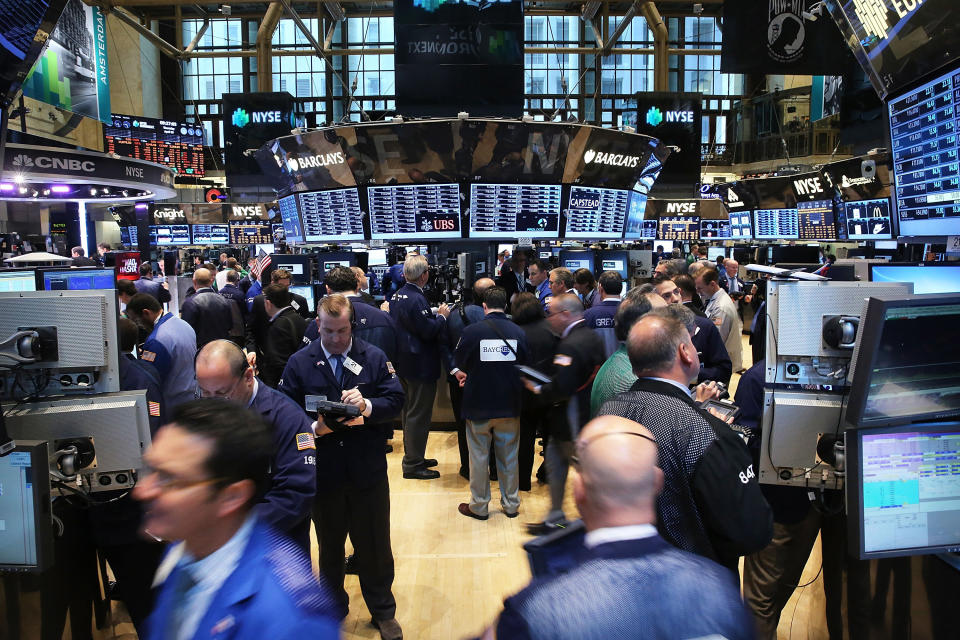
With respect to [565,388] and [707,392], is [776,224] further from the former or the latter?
[707,392]

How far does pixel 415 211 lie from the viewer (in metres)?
8.71

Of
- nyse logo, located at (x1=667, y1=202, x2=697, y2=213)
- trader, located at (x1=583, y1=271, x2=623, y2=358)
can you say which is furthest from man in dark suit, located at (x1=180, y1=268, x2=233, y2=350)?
nyse logo, located at (x1=667, y1=202, x2=697, y2=213)

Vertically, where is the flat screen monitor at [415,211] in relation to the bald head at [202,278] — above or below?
above

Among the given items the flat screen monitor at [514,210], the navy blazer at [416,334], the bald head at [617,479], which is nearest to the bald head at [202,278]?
the navy blazer at [416,334]

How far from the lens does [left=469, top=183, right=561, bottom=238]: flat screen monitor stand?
8.70 m

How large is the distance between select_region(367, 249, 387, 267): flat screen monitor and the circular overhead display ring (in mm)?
4523

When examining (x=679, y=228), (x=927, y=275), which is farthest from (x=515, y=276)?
(x=679, y=228)

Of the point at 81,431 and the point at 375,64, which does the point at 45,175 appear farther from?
the point at 375,64

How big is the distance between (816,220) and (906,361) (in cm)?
1219

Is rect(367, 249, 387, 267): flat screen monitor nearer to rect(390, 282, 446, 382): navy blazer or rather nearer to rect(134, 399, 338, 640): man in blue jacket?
rect(390, 282, 446, 382): navy blazer

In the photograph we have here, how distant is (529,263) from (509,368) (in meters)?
4.07

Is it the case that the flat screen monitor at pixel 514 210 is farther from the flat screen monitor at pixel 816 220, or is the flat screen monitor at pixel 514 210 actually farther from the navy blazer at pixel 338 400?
the flat screen monitor at pixel 816 220

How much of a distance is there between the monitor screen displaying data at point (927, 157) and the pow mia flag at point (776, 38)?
11.5 ft

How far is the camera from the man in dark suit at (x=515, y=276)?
9.23m
